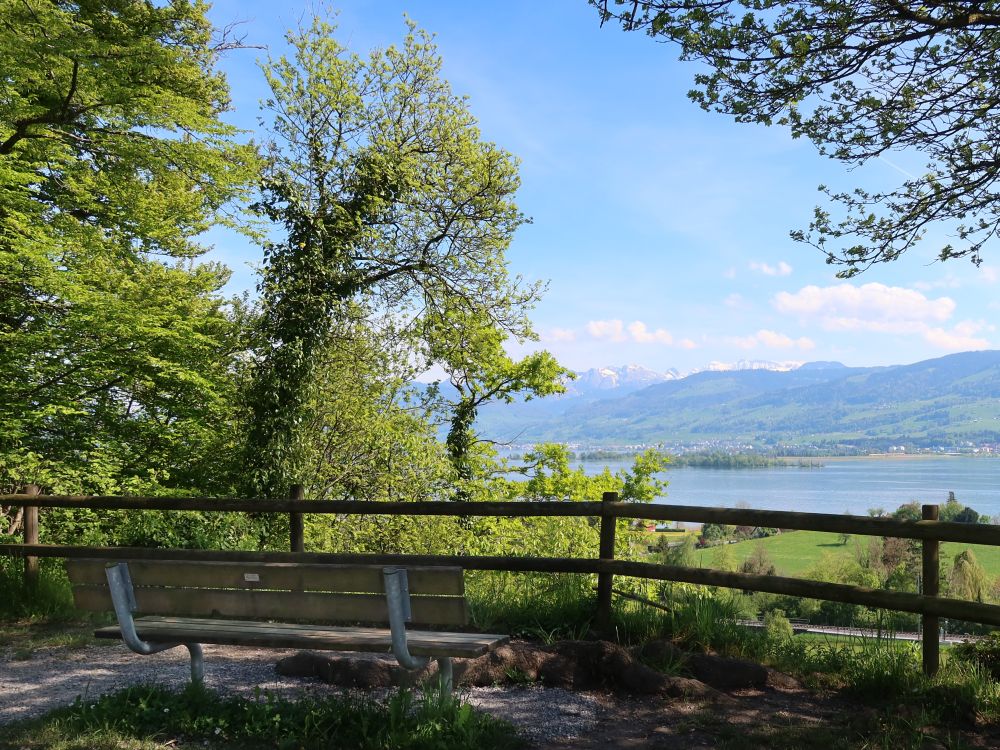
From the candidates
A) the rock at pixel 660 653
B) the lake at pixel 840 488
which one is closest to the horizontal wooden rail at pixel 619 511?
the rock at pixel 660 653

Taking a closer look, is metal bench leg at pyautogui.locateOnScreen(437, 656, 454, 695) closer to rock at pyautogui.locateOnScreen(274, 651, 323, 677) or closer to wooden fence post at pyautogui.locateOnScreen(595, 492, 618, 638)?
rock at pyautogui.locateOnScreen(274, 651, 323, 677)

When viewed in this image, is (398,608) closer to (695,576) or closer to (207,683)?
(207,683)

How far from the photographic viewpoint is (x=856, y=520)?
4922 millimetres

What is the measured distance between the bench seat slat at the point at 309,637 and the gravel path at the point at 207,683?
460mm

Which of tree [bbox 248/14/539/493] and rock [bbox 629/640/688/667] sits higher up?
tree [bbox 248/14/539/493]

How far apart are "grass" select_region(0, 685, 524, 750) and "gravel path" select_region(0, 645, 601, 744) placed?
0.38 metres

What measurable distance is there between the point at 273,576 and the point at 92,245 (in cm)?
817

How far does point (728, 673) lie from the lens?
5117 mm

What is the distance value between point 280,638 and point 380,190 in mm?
15185

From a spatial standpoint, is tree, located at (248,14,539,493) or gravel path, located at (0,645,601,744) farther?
tree, located at (248,14,539,493)

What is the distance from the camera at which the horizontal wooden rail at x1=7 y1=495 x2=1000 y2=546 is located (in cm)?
478

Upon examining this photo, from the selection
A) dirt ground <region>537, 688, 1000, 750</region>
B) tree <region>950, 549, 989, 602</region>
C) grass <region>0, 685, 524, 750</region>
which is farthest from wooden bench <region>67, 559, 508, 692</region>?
tree <region>950, 549, 989, 602</region>

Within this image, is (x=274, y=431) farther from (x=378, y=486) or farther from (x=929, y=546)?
(x=929, y=546)

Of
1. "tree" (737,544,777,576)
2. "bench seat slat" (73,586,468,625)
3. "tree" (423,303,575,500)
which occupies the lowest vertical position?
"tree" (737,544,777,576)
